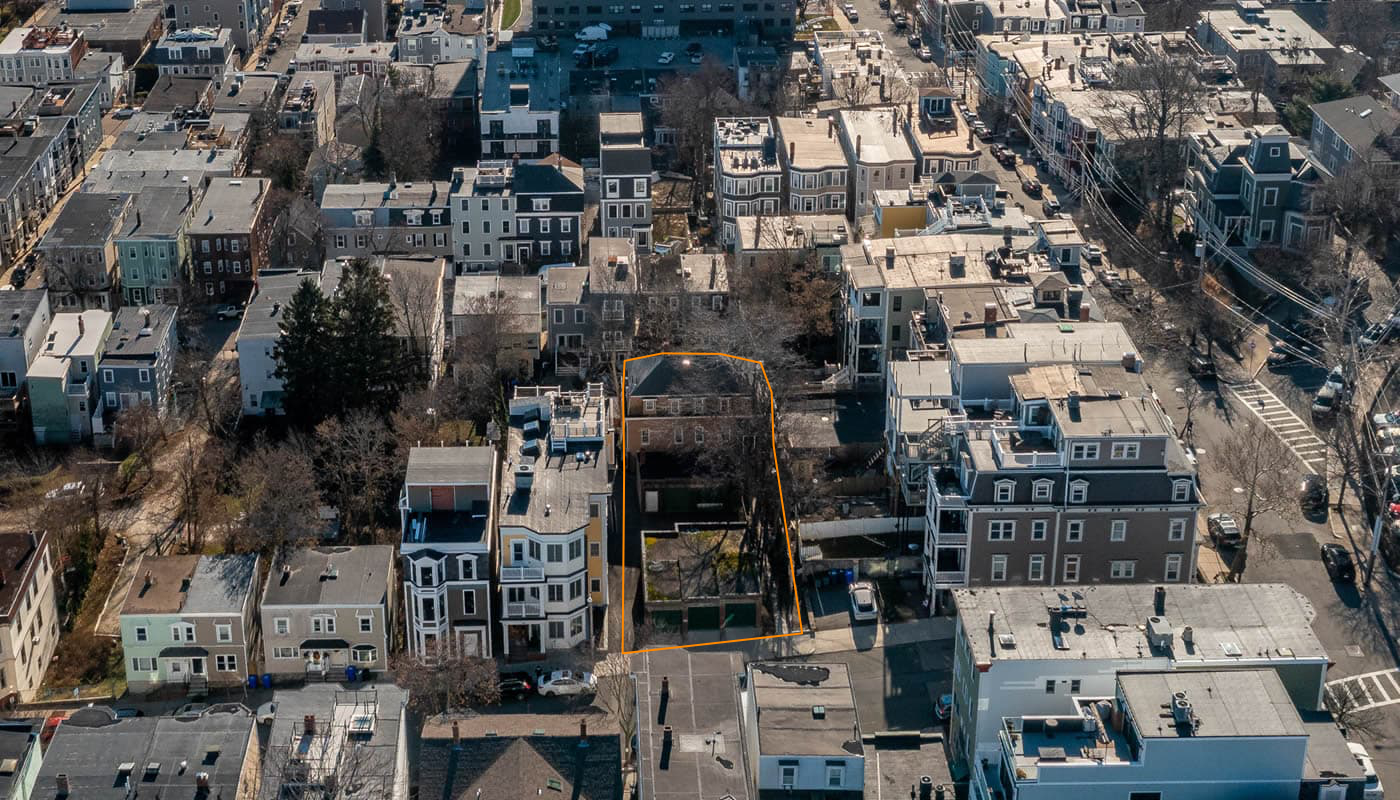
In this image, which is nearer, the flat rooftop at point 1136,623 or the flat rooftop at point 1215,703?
the flat rooftop at point 1215,703

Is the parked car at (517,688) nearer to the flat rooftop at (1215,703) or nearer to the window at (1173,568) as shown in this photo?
the flat rooftop at (1215,703)

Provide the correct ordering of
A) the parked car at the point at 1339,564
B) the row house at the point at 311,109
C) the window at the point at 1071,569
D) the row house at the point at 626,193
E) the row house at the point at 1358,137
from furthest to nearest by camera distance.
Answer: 1. the row house at the point at 311,109
2. the row house at the point at 626,193
3. the row house at the point at 1358,137
4. the parked car at the point at 1339,564
5. the window at the point at 1071,569

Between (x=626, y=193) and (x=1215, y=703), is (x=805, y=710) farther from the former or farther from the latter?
(x=626, y=193)

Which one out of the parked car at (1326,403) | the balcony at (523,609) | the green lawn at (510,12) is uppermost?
the green lawn at (510,12)

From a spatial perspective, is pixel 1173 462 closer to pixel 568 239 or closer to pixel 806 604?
pixel 806 604

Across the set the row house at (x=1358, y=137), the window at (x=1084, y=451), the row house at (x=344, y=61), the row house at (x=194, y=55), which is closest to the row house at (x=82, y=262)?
the row house at (x=344, y=61)

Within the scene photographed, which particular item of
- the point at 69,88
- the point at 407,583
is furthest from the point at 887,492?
the point at 69,88

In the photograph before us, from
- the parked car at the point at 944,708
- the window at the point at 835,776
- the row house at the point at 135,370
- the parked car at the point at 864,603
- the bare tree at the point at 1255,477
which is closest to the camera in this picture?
the window at the point at 835,776

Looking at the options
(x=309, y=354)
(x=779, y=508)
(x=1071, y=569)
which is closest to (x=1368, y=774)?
(x=1071, y=569)
